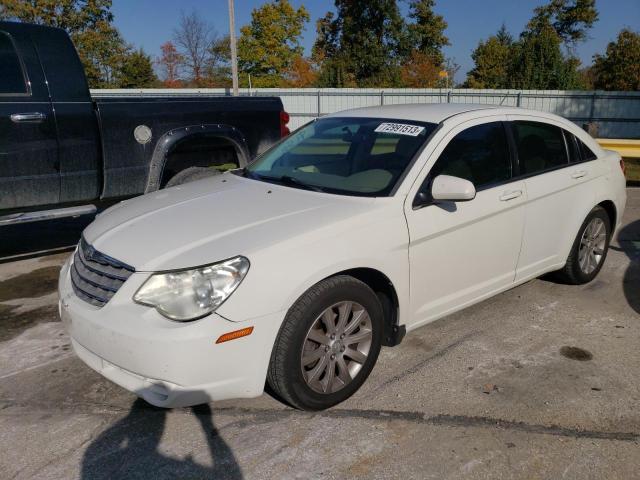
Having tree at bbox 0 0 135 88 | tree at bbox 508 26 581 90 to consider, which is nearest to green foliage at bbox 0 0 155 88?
tree at bbox 0 0 135 88

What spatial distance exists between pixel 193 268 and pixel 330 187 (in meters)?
1.22

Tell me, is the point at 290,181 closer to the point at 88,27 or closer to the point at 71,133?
the point at 71,133

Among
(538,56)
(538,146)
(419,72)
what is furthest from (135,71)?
(538,146)

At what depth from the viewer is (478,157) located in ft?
12.7

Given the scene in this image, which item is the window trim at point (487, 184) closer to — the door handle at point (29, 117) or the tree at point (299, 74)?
the door handle at point (29, 117)

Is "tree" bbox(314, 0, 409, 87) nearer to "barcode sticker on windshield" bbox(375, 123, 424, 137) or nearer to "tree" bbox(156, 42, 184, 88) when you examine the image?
"tree" bbox(156, 42, 184, 88)

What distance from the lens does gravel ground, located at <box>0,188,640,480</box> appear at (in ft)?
8.84

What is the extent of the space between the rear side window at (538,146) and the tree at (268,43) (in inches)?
1740

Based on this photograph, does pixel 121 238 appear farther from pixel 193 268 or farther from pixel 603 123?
pixel 603 123

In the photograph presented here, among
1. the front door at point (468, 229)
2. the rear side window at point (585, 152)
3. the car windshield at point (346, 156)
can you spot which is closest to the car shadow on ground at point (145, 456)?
the front door at point (468, 229)

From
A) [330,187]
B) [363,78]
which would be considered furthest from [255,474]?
[363,78]

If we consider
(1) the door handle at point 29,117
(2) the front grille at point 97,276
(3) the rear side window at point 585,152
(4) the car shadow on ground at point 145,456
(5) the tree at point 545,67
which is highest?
(5) the tree at point 545,67

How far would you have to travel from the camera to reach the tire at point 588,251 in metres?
4.74

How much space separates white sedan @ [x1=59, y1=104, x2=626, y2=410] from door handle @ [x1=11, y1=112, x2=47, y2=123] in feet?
5.56
